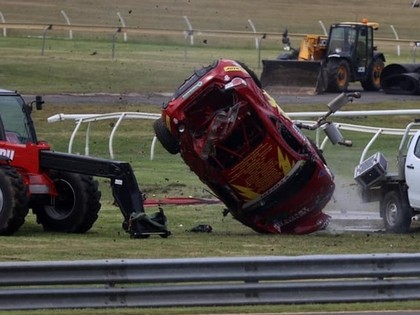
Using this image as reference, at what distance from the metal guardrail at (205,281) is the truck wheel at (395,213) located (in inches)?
253

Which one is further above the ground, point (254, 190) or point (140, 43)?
point (254, 190)

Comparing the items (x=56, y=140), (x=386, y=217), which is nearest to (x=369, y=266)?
(x=386, y=217)

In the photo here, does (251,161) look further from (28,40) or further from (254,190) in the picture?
(28,40)

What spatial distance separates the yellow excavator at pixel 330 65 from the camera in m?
42.7

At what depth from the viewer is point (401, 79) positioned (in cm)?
4356

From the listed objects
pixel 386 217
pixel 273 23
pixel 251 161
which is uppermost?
pixel 251 161

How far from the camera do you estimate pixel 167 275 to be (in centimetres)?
1247

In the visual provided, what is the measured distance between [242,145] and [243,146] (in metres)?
0.02

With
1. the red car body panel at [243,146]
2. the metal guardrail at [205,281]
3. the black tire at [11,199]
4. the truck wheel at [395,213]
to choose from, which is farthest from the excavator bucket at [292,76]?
the metal guardrail at [205,281]

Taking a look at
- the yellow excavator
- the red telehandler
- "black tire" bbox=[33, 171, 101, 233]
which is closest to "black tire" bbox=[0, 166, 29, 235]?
the red telehandler

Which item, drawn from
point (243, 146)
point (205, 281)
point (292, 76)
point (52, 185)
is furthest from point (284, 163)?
point (292, 76)

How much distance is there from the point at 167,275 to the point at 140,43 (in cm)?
4798

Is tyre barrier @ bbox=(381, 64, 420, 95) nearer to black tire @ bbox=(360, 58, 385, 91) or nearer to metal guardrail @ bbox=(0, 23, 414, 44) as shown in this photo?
black tire @ bbox=(360, 58, 385, 91)

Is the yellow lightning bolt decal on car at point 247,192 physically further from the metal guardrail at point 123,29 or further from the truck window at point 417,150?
the metal guardrail at point 123,29
